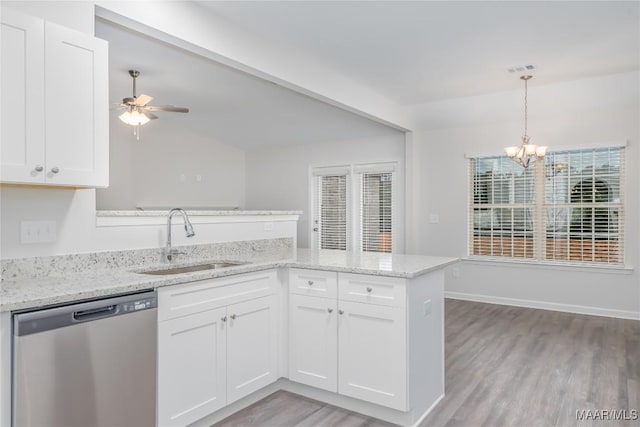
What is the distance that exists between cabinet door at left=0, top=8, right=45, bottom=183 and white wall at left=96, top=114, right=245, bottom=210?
4879mm

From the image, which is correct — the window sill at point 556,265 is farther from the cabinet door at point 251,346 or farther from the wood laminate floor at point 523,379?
the cabinet door at point 251,346

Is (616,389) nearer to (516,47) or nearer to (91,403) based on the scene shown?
(516,47)

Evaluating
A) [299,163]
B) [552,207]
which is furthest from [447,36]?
[299,163]

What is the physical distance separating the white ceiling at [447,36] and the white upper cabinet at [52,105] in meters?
1.19

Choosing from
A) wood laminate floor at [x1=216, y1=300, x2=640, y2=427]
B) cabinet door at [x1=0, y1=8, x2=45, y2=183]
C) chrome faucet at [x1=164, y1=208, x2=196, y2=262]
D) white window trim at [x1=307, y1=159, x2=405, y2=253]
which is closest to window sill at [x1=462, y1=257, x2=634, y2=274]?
wood laminate floor at [x1=216, y1=300, x2=640, y2=427]

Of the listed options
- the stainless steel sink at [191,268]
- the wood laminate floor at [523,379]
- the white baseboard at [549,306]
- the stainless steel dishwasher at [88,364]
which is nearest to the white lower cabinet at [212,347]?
the stainless steel dishwasher at [88,364]

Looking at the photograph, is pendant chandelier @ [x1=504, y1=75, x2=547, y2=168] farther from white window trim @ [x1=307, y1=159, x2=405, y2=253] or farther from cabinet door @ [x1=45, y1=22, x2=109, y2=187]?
cabinet door @ [x1=45, y1=22, x2=109, y2=187]

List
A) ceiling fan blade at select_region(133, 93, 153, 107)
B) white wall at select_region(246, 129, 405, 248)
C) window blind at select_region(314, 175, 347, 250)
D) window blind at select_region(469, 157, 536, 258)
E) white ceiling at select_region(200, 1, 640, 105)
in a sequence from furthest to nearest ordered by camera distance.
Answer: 1. window blind at select_region(314, 175, 347, 250)
2. white wall at select_region(246, 129, 405, 248)
3. window blind at select_region(469, 157, 536, 258)
4. ceiling fan blade at select_region(133, 93, 153, 107)
5. white ceiling at select_region(200, 1, 640, 105)

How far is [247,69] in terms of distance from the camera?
135 inches

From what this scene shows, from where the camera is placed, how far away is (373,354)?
8.24 ft

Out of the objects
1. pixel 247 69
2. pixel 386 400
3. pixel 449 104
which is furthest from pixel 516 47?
pixel 386 400

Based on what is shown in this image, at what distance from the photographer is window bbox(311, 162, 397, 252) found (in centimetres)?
680

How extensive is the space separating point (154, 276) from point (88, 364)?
500 mm

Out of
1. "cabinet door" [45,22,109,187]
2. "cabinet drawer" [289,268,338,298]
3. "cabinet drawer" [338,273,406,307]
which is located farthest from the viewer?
"cabinet drawer" [289,268,338,298]
